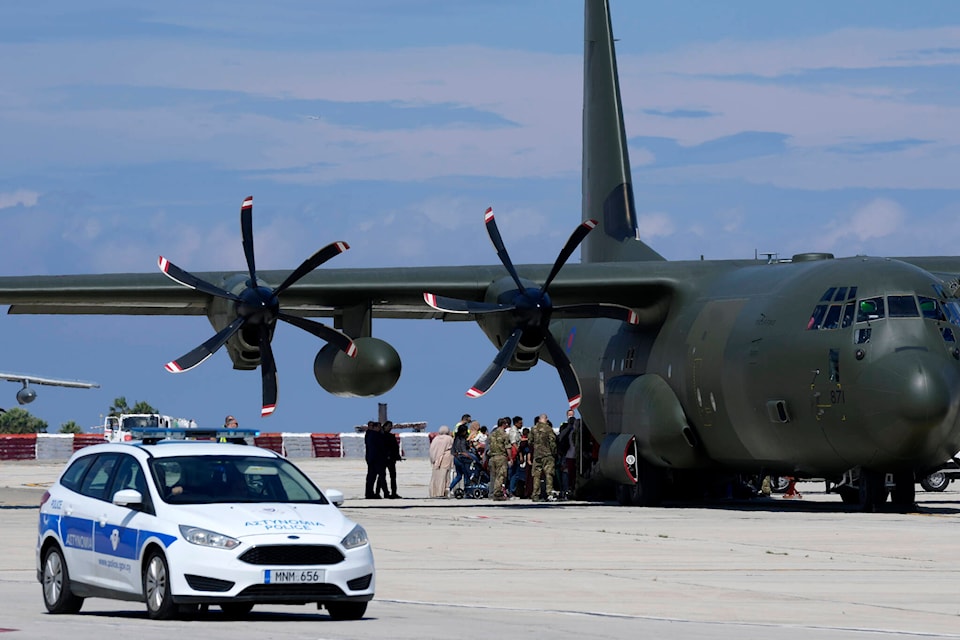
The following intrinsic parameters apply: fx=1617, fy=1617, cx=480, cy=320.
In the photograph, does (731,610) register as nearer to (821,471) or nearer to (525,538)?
(525,538)

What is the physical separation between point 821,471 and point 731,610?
13.7m

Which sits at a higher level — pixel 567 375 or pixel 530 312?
pixel 530 312

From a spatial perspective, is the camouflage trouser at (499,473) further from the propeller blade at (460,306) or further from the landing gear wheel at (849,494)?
the landing gear wheel at (849,494)

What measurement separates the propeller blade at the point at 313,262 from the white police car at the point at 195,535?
14.9 m

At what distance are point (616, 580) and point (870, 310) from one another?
1028 cm

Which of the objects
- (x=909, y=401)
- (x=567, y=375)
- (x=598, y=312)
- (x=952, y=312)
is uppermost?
(x=598, y=312)

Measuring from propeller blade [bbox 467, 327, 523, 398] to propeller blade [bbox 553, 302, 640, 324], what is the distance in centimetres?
99

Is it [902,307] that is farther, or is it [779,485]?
[779,485]

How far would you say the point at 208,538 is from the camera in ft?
42.5

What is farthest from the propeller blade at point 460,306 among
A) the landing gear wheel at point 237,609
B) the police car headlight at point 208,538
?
the police car headlight at point 208,538

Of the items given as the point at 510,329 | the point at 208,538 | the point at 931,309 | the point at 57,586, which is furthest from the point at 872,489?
the point at 208,538

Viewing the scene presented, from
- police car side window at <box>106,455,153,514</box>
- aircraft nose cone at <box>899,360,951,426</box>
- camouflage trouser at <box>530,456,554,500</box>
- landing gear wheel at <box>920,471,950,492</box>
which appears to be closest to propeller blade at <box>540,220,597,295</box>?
camouflage trouser at <box>530,456,554,500</box>

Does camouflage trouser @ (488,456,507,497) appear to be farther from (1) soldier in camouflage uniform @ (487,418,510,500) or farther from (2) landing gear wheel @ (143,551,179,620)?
(2) landing gear wheel @ (143,551,179,620)

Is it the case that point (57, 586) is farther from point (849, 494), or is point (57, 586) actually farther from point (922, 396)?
point (849, 494)
